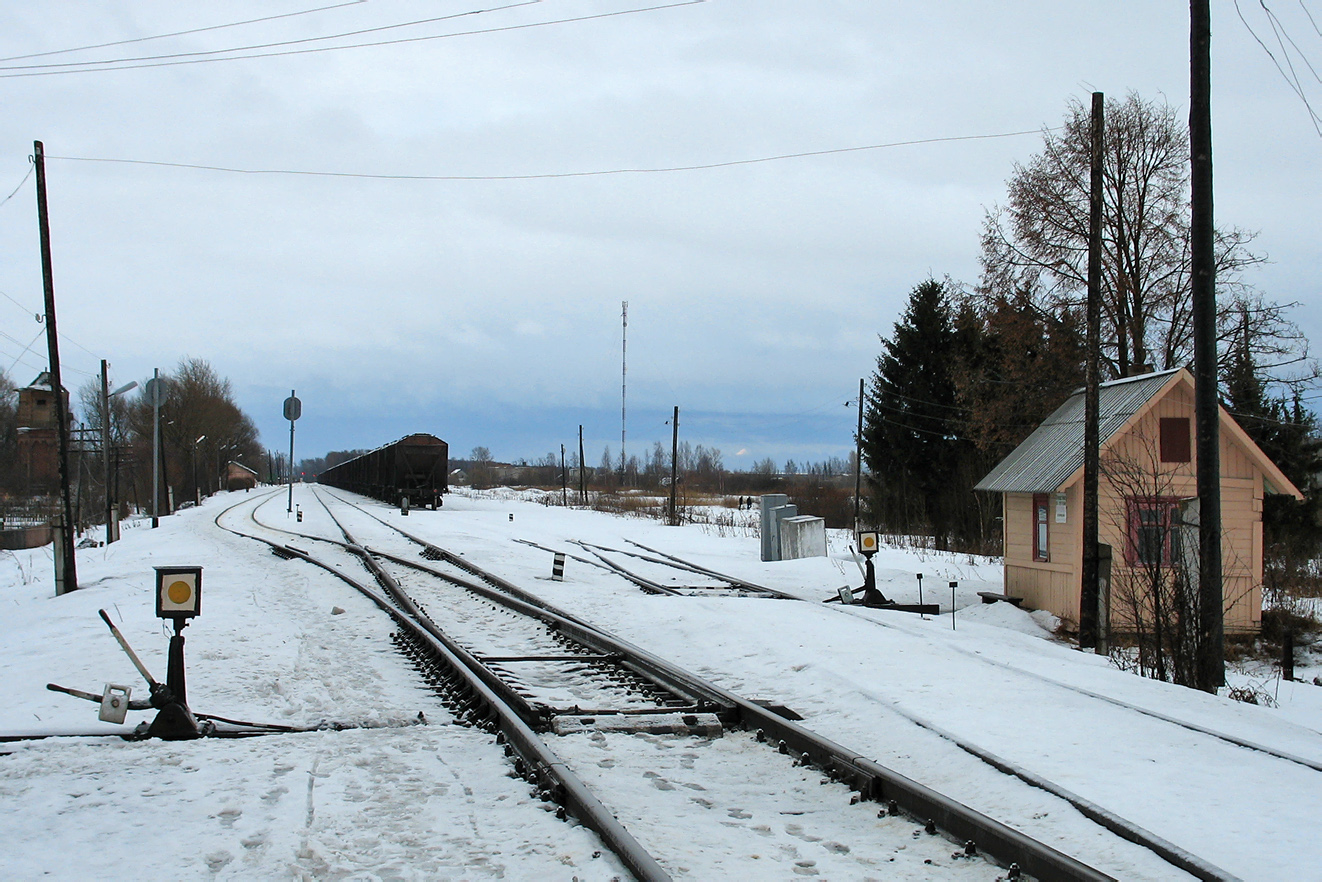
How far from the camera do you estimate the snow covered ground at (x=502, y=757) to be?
13.7ft

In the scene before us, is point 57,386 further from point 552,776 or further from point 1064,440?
point 1064,440

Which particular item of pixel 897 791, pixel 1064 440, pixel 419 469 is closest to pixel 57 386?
pixel 897 791

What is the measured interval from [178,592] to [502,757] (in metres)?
2.48

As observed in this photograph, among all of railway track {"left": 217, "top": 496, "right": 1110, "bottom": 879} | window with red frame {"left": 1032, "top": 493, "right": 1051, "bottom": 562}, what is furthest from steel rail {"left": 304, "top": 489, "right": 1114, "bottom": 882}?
window with red frame {"left": 1032, "top": 493, "right": 1051, "bottom": 562}

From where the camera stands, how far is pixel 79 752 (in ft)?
18.7

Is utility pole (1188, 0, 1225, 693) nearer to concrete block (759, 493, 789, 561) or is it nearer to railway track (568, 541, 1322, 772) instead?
railway track (568, 541, 1322, 772)

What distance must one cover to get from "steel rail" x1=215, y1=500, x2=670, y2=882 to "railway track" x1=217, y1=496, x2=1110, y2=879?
1 cm

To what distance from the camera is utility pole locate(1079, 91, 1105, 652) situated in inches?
591

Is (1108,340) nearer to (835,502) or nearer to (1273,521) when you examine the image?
(1273,521)

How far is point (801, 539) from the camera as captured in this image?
22.9 metres

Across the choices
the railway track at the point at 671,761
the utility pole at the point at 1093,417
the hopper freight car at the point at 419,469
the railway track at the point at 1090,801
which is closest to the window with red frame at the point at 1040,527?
the utility pole at the point at 1093,417

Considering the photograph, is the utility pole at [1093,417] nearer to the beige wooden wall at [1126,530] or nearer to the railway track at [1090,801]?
the beige wooden wall at [1126,530]

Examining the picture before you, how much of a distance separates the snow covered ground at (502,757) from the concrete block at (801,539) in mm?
10109

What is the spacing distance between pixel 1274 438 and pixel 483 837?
36731mm
